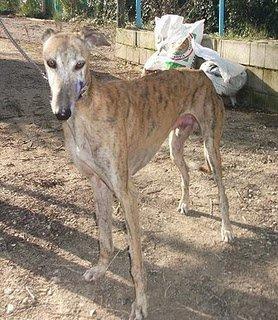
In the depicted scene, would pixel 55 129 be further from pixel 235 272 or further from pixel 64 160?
pixel 235 272

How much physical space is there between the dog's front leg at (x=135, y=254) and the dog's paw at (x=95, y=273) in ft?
1.57

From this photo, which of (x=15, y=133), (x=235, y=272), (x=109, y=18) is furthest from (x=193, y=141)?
(x=109, y=18)

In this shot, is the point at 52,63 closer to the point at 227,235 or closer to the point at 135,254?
the point at 135,254

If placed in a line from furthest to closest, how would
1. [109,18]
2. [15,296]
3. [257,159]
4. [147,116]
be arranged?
1. [109,18]
2. [257,159]
3. [147,116]
4. [15,296]

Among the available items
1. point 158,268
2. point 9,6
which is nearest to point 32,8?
point 9,6

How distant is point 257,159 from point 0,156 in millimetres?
2908

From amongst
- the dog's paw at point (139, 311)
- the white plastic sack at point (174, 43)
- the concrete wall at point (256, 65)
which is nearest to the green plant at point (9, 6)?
the white plastic sack at point (174, 43)

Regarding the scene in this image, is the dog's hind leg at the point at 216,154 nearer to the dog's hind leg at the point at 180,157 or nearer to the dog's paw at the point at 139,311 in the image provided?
the dog's hind leg at the point at 180,157

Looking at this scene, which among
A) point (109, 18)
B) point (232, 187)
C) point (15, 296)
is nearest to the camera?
point (15, 296)

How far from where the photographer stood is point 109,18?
14273 mm

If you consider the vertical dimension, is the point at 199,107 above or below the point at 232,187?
above

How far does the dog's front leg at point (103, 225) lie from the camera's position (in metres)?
3.65

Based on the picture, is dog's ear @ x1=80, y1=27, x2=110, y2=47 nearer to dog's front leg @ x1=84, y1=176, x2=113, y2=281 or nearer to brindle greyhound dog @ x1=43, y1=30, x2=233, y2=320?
brindle greyhound dog @ x1=43, y1=30, x2=233, y2=320

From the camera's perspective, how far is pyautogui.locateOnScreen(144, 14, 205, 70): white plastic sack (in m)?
7.54
